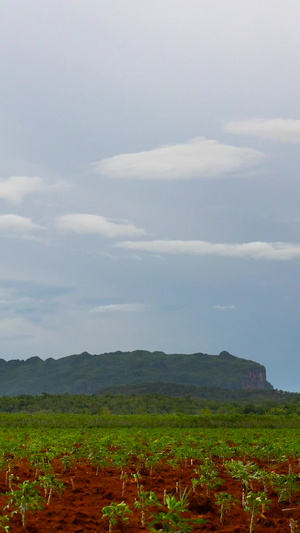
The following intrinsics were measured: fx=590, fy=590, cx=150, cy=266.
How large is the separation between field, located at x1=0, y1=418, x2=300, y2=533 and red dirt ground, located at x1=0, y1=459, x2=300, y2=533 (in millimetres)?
19

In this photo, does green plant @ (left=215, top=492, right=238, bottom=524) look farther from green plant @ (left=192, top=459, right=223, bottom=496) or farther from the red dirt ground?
green plant @ (left=192, top=459, right=223, bottom=496)

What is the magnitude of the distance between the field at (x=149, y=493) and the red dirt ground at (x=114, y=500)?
0.02 meters

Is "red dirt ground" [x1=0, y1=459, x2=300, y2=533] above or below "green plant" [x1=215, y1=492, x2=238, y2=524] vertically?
below

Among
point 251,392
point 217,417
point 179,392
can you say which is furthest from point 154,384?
point 217,417

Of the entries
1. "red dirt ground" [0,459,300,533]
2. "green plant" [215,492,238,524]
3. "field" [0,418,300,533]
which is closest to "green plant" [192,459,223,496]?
"field" [0,418,300,533]

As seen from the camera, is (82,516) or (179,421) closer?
(82,516)

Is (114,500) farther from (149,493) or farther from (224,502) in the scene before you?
(224,502)

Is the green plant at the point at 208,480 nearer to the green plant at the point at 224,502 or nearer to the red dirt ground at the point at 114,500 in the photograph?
the red dirt ground at the point at 114,500

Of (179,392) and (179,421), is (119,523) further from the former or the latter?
(179,392)

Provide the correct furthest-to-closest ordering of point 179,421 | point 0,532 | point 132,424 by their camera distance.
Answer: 1. point 179,421
2. point 132,424
3. point 0,532

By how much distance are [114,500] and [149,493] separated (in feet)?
2.93

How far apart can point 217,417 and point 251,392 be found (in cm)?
10457

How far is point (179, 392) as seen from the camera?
155 m

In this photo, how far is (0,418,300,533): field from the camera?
9.75 meters
